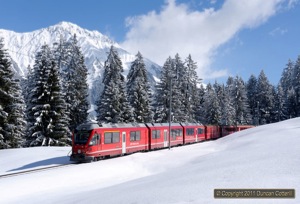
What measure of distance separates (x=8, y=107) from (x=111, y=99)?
605 inches

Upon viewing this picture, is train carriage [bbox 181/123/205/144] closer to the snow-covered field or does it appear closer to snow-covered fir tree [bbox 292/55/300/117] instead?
the snow-covered field

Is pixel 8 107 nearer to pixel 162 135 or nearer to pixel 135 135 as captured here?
pixel 135 135

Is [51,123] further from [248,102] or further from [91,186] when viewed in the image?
[248,102]

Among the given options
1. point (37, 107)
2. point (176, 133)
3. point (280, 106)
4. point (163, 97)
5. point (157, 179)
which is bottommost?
point (157, 179)

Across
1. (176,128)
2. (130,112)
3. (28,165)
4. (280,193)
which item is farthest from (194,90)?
(280,193)

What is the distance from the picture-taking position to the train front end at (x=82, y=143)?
24.6 meters

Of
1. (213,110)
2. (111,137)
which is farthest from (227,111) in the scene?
(111,137)

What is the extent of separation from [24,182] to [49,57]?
27.8 meters

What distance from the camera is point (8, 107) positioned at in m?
36.8

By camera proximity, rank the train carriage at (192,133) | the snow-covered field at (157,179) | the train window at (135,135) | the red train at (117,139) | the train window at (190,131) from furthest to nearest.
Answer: the train window at (190,131) → the train carriage at (192,133) → the train window at (135,135) → the red train at (117,139) → the snow-covered field at (157,179)

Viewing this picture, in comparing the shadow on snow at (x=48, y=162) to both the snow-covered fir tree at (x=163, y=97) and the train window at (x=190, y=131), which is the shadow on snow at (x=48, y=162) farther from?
the snow-covered fir tree at (x=163, y=97)

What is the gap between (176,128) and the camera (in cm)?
4084

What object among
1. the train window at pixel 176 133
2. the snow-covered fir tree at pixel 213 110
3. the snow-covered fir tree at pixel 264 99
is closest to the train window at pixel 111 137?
the train window at pixel 176 133

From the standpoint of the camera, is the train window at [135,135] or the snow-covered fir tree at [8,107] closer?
the train window at [135,135]
